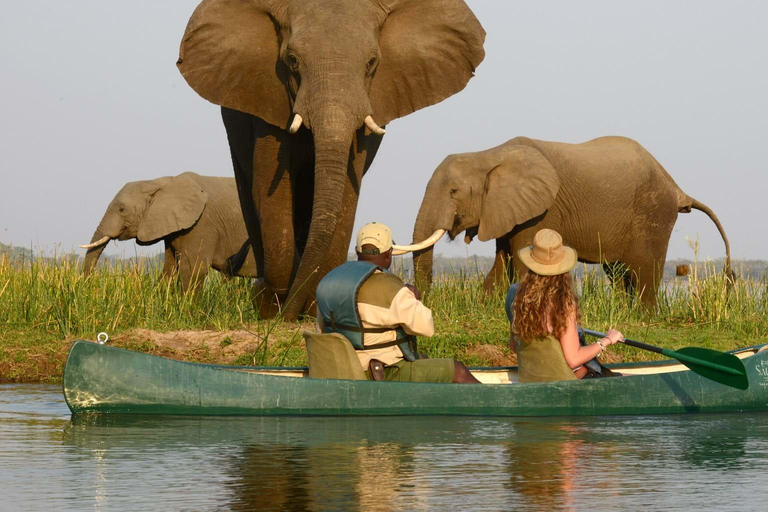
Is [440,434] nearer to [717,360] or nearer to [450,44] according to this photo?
[717,360]

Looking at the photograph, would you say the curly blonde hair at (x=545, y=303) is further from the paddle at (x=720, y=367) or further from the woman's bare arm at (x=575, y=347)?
the paddle at (x=720, y=367)

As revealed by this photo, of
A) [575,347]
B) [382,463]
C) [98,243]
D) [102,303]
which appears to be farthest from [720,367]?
[98,243]

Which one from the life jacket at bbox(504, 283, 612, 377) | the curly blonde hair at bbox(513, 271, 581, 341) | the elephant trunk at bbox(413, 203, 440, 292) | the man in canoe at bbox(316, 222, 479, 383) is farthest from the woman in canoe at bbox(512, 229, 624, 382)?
the elephant trunk at bbox(413, 203, 440, 292)

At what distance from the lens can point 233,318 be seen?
48.5ft

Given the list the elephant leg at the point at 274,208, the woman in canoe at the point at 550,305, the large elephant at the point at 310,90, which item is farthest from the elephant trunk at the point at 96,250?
the woman in canoe at the point at 550,305

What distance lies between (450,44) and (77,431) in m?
7.65

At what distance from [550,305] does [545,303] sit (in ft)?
0.12

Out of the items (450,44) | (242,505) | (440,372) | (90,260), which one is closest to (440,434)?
(440,372)

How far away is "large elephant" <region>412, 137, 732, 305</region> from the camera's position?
19.4m

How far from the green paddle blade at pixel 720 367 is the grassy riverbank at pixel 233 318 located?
10.7ft

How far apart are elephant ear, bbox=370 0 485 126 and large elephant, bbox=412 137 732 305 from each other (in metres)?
3.54

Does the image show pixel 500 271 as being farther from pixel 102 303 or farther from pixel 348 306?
pixel 348 306

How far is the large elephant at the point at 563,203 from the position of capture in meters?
19.4

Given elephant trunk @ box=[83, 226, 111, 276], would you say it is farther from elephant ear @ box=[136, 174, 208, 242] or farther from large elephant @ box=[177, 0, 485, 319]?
large elephant @ box=[177, 0, 485, 319]
